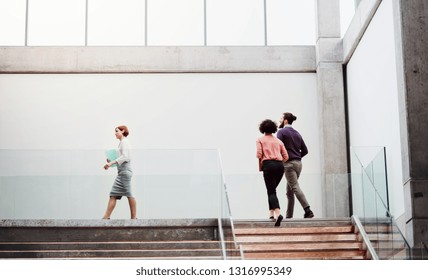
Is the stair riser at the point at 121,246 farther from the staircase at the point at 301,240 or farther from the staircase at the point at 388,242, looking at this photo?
the staircase at the point at 388,242

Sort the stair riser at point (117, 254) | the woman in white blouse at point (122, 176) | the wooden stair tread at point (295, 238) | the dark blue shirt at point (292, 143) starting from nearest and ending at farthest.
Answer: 1. the stair riser at point (117, 254)
2. the wooden stair tread at point (295, 238)
3. the dark blue shirt at point (292, 143)
4. the woman in white blouse at point (122, 176)

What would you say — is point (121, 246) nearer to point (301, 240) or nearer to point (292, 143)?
point (301, 240)

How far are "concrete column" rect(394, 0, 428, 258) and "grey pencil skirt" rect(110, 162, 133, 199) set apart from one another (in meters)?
4.56

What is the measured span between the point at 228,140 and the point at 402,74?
654 cm

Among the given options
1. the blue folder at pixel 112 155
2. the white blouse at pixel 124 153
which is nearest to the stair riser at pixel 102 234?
the white blouse at pixel 124 153

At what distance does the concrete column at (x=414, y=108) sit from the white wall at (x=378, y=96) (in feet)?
3.06

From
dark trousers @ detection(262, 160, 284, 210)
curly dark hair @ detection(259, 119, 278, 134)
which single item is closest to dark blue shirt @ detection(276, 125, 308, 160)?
curly dark hair @ detection(259, 119, 278, 134)

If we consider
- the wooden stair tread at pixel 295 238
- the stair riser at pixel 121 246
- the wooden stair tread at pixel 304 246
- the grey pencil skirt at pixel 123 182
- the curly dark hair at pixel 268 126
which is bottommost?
the wooden stair tread at pixel 304 246

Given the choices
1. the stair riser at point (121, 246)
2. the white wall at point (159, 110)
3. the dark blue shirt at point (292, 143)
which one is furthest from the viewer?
the white wall at point (159, 110)

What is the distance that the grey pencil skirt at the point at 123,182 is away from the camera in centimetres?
1509

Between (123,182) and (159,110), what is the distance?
6097mm

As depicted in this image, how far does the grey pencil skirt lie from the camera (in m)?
15.1

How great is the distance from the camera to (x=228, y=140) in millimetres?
20891

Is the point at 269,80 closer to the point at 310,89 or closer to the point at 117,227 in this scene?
the point at 310,89
